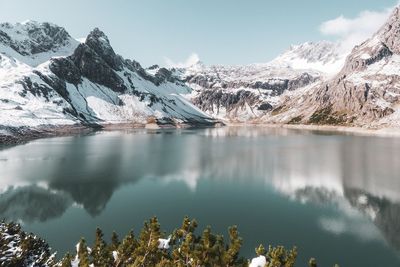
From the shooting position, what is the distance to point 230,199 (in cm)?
7738

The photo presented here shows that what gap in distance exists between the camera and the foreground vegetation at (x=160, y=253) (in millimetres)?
28781

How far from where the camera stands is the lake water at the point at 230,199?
54388 millimetres

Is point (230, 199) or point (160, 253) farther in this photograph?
point (230, 199)

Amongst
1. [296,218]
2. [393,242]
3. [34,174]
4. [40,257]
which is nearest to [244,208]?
[296,218]

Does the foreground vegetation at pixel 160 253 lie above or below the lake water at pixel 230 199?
above

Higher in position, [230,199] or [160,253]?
[160,253]

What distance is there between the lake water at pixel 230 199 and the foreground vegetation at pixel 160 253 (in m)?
11.0

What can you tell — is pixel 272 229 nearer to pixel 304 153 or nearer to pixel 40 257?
pixel 40 257

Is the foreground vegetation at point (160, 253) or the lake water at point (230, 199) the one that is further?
the lake water at point (230, 199)

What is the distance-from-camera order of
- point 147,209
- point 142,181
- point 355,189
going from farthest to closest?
point 142,181 < point 355,189 < point 147,209

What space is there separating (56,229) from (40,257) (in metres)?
18.9

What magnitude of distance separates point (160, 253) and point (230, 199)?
46.2m

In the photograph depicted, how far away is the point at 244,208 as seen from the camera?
231ft

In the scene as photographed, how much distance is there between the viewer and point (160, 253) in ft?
106
